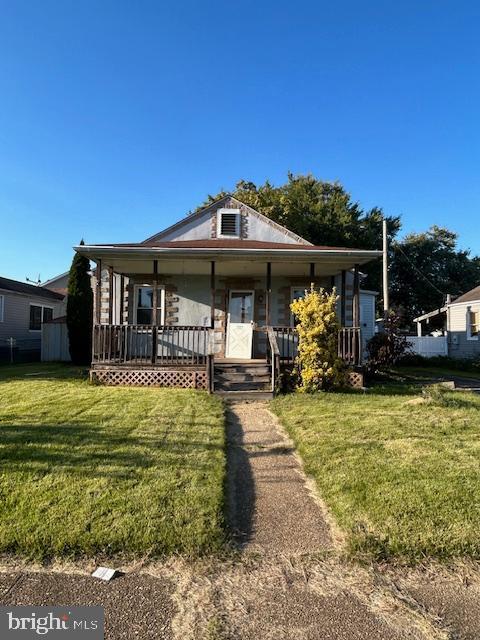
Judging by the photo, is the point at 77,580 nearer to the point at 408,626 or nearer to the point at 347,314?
the point at 408,626

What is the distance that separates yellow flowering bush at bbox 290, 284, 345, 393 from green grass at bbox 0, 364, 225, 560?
271 cm

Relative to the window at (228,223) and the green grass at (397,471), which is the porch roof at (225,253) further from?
the window at (228,223)

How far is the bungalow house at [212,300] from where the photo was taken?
10.2 m

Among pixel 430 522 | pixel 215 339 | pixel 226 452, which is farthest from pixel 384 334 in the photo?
pixel 430 522

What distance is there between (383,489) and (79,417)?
455cm

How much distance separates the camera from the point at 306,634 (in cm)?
221

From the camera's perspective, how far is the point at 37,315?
72.1 ft

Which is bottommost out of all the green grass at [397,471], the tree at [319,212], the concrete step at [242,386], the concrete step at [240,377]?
the green grass at [397,471]

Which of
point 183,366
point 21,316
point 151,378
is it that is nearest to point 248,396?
point 183,366

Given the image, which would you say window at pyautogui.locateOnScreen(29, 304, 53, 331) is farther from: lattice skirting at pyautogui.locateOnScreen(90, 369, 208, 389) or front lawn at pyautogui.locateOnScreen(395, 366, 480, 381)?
front lawn at pyautogui.locateOnScreen(395, 366, 480, 381)

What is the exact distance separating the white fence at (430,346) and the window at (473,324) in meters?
1.79

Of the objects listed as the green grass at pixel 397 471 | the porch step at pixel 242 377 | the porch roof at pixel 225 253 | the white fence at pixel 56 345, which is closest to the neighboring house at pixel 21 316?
the white fence at pixel 56 345

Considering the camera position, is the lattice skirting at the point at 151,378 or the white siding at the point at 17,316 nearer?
the lattice skirting at the point at 151,378

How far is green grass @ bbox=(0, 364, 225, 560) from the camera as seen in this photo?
9.95 ft
